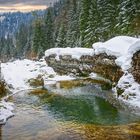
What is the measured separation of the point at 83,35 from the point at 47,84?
31666 millimetres

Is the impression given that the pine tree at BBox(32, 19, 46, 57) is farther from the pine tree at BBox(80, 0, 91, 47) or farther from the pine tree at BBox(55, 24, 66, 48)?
the pine tree at BBox(80, 0, 91, 47)

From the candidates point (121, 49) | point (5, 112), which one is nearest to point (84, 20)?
point (121, 49)

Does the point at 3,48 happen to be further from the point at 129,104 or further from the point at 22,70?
the point at 129,104

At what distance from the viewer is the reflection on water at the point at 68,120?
19.3m

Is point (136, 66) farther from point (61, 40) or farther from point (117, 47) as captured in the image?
point (61, 40)

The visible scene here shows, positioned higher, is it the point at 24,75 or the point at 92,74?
the point at 92,74

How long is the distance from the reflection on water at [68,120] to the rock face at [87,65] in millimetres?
3220

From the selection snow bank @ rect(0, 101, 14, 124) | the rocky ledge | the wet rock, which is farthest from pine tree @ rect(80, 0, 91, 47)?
snow bank @ rect(0, 101, 14, 124)

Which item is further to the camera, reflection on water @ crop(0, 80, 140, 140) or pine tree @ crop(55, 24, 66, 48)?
pine tree @ crop(55, 24, 66, 48)

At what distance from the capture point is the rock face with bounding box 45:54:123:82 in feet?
110

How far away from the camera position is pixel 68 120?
2319 centimetres

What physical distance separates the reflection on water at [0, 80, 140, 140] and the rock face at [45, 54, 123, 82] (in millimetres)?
3220

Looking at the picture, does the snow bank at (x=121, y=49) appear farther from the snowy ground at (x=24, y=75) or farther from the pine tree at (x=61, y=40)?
the pine tree at (x=61, y=40)

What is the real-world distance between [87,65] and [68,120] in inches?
698
